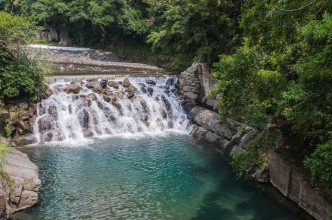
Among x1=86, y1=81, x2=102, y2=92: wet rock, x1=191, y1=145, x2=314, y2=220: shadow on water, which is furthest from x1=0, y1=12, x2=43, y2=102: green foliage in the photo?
x1=191, y1=145, x2=314, y2=220: shadow on water

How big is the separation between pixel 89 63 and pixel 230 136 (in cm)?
2031

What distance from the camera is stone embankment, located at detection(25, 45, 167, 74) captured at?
29691mm

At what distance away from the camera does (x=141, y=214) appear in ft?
38.7

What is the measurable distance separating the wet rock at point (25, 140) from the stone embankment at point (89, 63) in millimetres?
9515

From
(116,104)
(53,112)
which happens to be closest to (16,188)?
(53,112)

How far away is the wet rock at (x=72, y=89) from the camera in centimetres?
2192

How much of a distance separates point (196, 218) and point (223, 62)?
18.4 ft

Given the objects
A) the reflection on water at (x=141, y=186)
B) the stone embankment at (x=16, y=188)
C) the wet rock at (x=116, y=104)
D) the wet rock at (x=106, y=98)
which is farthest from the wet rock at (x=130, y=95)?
the stone embankment at (x=16, y=188)

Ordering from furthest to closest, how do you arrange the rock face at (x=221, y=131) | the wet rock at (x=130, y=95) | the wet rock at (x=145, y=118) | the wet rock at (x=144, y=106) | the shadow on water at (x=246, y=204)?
1. the wet rock at (x=130, y=95)
2. the wet rock at (x=144, y=106)
3. the wet rock at (x=145, y=118)
4. the rock face at (x=221, y=131)
5. the shadow on water at (x=246, y=204)

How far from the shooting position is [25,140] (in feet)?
62.0

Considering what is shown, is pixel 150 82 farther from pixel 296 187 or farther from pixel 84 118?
pixel 296 187

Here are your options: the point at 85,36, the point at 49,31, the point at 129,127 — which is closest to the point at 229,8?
the point at 129,127

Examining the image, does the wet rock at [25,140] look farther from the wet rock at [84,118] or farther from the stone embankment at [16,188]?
the stone embankment at [16,188]

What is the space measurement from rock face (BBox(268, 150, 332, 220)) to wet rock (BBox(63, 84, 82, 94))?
41.7 ft
